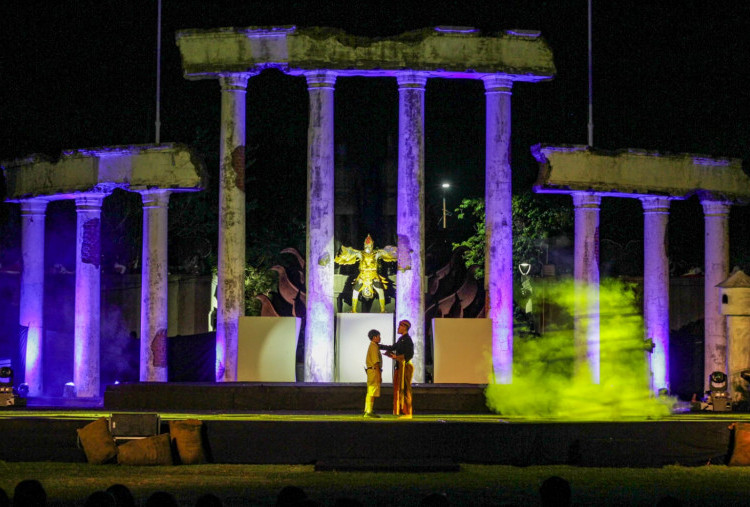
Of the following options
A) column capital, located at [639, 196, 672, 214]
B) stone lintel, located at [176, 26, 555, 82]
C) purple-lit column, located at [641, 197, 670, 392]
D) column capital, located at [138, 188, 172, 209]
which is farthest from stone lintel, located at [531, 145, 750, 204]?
column capital, located at [138, 188, 172, 209]

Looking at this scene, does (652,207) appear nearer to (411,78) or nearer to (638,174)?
(638,174)

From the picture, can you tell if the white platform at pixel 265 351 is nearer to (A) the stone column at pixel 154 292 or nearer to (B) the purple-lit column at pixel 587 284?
(A) the stone column at pixel 154 292

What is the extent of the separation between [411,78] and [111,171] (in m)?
8.43

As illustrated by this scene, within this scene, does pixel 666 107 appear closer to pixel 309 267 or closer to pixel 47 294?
pixel 309 267

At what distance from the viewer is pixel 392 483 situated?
1928cm

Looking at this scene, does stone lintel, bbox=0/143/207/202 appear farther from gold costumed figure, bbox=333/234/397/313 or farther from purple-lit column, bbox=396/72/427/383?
purple-lit column, bbox=396/72/427/383

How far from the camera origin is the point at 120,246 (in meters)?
43.1

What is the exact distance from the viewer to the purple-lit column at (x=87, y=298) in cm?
3272

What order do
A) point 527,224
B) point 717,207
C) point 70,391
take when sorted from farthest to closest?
point 527,224, point 70,391, point 717,207

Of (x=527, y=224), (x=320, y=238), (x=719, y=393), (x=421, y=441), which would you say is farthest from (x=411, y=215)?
(x=527, y=224)

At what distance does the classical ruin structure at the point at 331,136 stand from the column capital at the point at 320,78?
0.03 meters

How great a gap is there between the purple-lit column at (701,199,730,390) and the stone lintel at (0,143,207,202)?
13776 mm

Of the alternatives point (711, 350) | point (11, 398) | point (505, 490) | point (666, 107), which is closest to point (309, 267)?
point (11, 398)

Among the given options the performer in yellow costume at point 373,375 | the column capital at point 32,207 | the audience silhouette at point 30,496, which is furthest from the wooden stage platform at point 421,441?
the column capital at point 32,207
